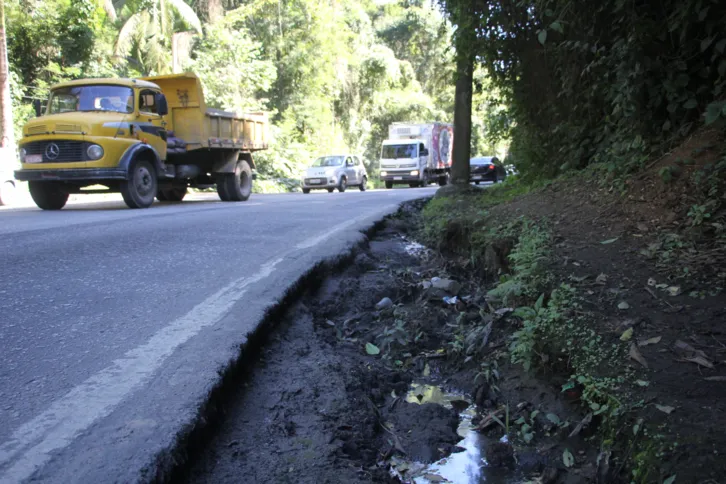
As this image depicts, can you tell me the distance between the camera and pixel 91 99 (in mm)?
11102

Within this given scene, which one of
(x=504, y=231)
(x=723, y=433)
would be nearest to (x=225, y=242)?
(x=504, y=231)

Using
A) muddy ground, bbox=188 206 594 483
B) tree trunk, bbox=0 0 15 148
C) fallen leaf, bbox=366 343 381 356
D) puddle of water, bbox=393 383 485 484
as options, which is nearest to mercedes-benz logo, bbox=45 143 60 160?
tree trunk, bbox=0 0 15 148

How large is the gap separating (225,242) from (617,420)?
4.67m

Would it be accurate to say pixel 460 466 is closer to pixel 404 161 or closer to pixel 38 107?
pixel 38 107

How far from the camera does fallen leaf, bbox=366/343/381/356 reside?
370cm

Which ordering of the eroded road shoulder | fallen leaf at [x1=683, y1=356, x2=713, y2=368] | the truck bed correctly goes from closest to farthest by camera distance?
the eroded road shoulder < fallen leaf at [x1=683, y1=356, x2=713, y2=368] < the truck bed

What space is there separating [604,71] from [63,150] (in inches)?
355

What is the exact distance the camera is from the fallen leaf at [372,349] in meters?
3.70

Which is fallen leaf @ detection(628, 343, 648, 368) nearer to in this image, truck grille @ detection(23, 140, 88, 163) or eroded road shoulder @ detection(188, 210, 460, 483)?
eroded road shoulder @ detection(188, 210, 460, 483)

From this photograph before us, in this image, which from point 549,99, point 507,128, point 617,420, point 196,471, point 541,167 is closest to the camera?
point 196,471

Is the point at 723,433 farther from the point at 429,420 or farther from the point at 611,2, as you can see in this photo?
the point at 611,2

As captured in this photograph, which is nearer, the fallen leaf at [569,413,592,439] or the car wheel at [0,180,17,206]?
the fallen leaf at [569,413,592,439]

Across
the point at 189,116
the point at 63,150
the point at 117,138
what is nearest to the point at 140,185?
the point at 117,138

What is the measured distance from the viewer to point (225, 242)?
6195mm
